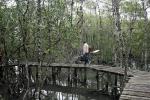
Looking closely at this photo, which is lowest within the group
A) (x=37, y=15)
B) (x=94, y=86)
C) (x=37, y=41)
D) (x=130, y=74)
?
(x=94, y=86)

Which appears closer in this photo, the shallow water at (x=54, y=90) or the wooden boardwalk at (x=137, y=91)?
the wooden boardwalk at (x=137, y=91)

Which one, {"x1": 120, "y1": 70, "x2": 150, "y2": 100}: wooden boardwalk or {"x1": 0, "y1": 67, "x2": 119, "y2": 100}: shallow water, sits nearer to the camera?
{"x1": 120, "y1": 70, "x2": 150, "y2": 100}: wooden boardwalk

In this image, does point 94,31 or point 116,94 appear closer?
point 116,94

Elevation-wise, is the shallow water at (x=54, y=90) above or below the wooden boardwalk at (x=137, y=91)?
below

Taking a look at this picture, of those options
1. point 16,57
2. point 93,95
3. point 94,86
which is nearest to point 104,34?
point 94,86

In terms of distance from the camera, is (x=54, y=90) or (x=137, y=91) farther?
(x=54, y=90)

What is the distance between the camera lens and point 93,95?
1638cm

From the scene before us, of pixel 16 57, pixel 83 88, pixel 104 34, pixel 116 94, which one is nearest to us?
pixel 16 57

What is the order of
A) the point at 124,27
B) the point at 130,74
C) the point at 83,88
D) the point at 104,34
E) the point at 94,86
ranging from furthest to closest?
the point at 104,34
the point at 124,27
the point at 94,86
the point at 83,88
the point at 130,74

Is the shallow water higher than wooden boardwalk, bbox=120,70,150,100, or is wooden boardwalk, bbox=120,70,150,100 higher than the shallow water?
wooden boardwalk, bbox=120,70,150,100

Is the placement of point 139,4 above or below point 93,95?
above

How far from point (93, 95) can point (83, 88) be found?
228cm

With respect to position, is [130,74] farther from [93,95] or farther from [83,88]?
[83,88]

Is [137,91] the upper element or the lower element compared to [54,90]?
upper
